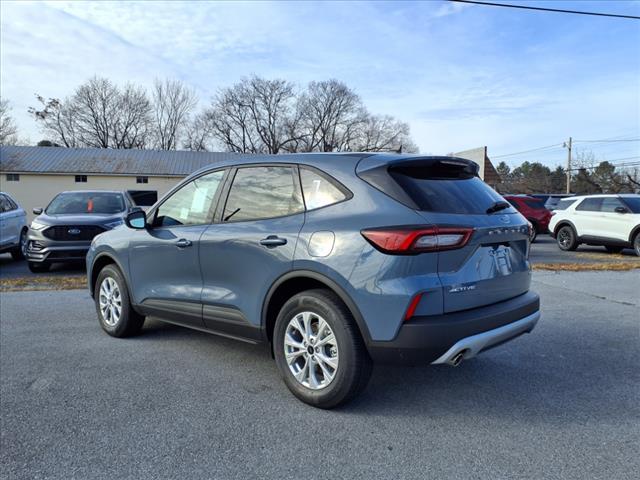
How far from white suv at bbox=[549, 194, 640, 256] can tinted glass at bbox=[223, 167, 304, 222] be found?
40.5ft

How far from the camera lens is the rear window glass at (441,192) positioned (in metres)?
3.09

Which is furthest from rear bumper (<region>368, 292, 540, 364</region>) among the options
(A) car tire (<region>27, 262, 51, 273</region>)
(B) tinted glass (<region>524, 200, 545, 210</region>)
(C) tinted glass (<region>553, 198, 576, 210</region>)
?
(B) tinted glass (<region>524, 200, 545, 210</region>)

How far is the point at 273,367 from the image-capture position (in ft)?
13.6

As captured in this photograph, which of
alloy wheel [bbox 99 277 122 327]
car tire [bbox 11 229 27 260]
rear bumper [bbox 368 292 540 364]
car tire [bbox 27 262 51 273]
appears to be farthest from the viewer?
car tire [bbox 11 229 27 260]

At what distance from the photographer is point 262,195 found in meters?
3.77

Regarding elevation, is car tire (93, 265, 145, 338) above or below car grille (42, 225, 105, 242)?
below

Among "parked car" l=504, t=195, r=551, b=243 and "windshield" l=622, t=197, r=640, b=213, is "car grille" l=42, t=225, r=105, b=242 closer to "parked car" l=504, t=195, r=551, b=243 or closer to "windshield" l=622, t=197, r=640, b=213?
"parked car" l=504, t=195, r=551, b=243

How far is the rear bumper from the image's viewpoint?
112 inches

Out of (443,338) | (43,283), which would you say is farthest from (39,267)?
(443,338)

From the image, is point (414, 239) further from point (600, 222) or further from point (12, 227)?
point (600, 222)

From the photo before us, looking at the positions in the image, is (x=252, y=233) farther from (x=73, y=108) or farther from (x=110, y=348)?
(x=73, y=108)

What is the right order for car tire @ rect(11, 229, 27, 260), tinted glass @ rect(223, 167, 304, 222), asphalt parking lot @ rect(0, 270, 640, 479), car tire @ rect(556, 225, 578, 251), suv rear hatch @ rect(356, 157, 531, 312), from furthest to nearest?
car tire @ rect(556, 225, 578, 251) → car tire @ rect(11, 229, 27, 260) → tinted glass @ rect(223, 167, 304, 222) → suv rear hatch @ rect(356, 157, 531, 312) → asphalt parking lot @ rect(0, 270, 640, 479)

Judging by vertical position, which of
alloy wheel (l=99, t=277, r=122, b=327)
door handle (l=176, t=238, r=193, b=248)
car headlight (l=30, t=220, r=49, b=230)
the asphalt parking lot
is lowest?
the asphalt parking lot

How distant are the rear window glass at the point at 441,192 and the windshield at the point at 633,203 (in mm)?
11607
